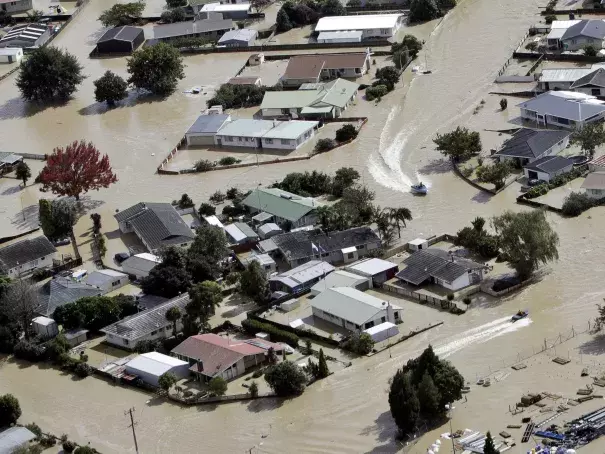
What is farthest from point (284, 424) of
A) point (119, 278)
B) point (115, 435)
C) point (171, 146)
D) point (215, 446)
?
point (171, 146)

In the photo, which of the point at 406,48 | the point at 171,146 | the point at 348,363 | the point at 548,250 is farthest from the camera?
the point at 406,48

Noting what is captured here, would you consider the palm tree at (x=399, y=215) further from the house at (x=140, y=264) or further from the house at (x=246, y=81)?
the house at (x=246, y=81)

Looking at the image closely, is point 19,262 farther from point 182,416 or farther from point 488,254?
point 488,254

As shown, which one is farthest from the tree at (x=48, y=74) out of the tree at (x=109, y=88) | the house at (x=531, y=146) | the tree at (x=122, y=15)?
the house at (x=531, y=146)

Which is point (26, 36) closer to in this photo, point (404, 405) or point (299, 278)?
point (299, 278)

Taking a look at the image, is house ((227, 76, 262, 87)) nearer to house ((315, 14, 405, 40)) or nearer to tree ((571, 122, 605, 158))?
house ((315, 14, 405, 40))

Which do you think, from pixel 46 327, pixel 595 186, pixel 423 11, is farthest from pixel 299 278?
pixel 423 11

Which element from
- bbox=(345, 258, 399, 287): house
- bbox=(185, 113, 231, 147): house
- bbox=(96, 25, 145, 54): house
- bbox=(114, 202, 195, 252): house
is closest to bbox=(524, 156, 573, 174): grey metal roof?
bbox=(345, 258, 399, 287): house
